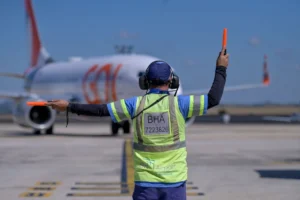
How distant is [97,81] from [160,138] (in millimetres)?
23135

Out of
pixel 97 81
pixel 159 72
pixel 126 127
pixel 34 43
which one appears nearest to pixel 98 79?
pixel 97 81

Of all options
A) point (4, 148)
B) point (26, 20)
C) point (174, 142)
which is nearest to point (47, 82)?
point (26, 20)

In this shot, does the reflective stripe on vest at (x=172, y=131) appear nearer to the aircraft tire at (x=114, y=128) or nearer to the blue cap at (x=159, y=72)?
the blue cap at (x=159, y=72)

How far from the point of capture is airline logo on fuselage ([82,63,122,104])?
26672mm

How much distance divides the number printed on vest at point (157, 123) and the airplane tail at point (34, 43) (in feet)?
130

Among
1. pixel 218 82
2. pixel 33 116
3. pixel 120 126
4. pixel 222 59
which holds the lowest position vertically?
pixel 120 126

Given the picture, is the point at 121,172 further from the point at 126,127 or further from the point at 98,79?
the point at 98,79

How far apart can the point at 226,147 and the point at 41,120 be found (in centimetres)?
993

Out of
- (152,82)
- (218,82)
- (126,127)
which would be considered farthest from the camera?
(126,127)

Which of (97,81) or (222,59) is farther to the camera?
(97,81)

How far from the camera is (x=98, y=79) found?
91.6ft

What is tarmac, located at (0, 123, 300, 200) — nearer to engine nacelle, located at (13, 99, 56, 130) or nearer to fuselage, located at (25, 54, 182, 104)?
fuselage, located at (25, 54, 182, 104)

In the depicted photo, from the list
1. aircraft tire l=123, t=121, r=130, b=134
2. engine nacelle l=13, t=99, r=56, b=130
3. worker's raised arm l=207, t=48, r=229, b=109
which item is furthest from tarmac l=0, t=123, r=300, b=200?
aircraft tire l=123, t=121, r=130, b=134

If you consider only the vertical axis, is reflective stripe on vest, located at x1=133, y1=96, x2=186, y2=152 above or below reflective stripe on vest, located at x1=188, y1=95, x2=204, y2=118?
below
